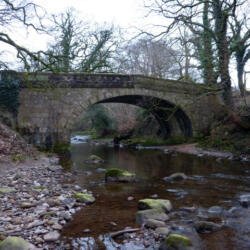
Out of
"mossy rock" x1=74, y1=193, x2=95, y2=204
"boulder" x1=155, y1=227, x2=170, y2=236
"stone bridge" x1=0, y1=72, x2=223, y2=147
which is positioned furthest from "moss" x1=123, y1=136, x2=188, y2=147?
"boulder" x1=155, y1=227, x2=170, y2=236

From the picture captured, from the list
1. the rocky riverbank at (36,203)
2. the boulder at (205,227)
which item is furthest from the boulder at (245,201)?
the rocky riverbank at (36,203)

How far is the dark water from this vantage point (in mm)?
6453

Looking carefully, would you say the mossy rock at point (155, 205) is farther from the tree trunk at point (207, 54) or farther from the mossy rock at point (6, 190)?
the tree trunk at point (207, 54)

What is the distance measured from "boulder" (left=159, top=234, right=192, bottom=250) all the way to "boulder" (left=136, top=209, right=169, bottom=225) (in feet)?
3.92

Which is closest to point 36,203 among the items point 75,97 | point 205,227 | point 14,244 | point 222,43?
point 14,244

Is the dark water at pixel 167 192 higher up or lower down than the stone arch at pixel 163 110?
lower down

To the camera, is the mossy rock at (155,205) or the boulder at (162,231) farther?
the mossy rock at (155,205)

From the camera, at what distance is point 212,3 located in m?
16.7

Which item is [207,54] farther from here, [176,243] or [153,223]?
[176,243]

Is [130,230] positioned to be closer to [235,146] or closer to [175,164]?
[175,164]

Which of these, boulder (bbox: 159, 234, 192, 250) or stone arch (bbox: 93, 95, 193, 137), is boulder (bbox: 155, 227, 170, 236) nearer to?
boulder (bbox: 159, 234, 192, 250)

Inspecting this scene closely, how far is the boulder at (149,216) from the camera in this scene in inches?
271

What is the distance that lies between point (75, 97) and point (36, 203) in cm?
1372

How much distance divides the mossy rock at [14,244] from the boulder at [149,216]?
85.7 inches
